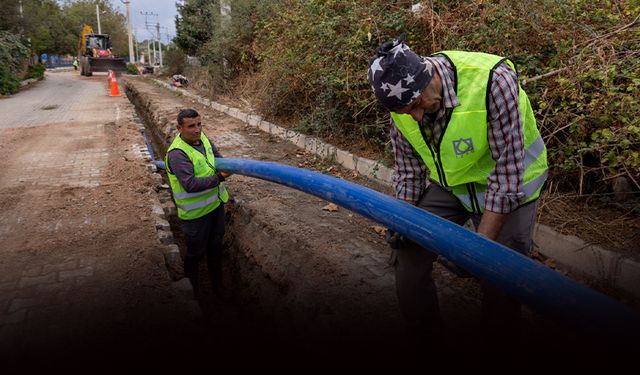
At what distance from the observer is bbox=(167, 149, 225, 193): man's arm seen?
3777mm

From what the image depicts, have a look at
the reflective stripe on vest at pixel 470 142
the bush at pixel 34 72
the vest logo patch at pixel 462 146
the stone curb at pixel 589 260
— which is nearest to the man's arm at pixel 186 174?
the reflective stripe on vest at pixel 470 142

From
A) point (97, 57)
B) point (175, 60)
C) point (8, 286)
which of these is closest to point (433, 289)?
point (8, 286)

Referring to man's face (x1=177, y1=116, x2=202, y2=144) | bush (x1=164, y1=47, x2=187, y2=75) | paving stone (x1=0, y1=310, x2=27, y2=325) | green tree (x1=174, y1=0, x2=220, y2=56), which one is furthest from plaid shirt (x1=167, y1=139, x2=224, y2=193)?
bush (x1=164, y1=47, x2=187, y2=75)

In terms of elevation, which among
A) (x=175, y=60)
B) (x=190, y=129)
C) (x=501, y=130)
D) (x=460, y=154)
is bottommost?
(x=190, y=129)

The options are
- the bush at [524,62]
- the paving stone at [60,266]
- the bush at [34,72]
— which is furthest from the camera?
the bush at [34,72]

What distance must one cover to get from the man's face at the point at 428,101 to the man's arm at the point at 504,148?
214 mm

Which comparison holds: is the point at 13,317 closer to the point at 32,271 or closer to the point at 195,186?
the point at 32,271

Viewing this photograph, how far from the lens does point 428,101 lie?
6.02 feet

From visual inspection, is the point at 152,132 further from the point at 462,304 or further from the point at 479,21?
the point at 462,304

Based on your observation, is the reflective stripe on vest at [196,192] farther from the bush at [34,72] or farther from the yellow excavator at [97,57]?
A: the yellow excavator at [97,57]

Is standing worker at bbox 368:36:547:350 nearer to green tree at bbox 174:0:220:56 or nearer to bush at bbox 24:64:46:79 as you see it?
green tree at bbox 174:0:220:56

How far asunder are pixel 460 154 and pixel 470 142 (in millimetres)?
81

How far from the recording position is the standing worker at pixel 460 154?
1.76 meters

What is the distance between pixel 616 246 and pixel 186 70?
20424 millimetres
